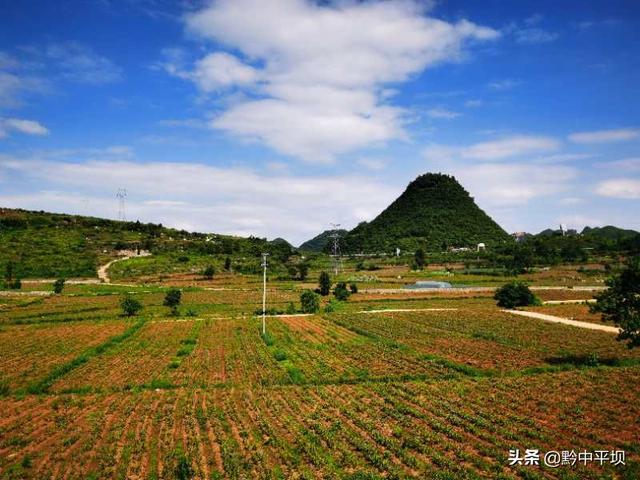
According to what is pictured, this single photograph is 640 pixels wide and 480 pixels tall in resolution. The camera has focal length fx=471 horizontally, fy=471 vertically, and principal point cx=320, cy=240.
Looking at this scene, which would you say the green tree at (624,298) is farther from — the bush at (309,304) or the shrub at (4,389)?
the shrub at (4,389)

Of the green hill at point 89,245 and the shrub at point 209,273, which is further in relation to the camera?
the green hill at point 89,245

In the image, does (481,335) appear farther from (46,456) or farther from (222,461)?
(46,456)

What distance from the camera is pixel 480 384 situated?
89.9 feet

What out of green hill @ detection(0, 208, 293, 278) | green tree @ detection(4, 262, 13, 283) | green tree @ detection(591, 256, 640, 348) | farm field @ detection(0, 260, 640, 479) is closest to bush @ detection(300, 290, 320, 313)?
farm field @ detection(0, 260, 640, 479)

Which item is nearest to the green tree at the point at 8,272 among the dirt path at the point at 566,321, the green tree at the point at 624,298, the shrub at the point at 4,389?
the shrub at the point at 4,389

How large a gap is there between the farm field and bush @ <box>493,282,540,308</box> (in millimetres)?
13776

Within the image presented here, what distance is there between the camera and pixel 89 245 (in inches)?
5507

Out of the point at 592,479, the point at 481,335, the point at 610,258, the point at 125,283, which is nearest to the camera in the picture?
the point at 592,479

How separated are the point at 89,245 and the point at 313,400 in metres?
134

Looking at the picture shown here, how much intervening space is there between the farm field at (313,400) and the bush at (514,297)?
1378cm

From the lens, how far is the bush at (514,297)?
6481 centimetres

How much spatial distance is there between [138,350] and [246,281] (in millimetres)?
65762

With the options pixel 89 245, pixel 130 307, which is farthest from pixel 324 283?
pixel 89 245

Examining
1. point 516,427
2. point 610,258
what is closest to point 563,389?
point 516,427
